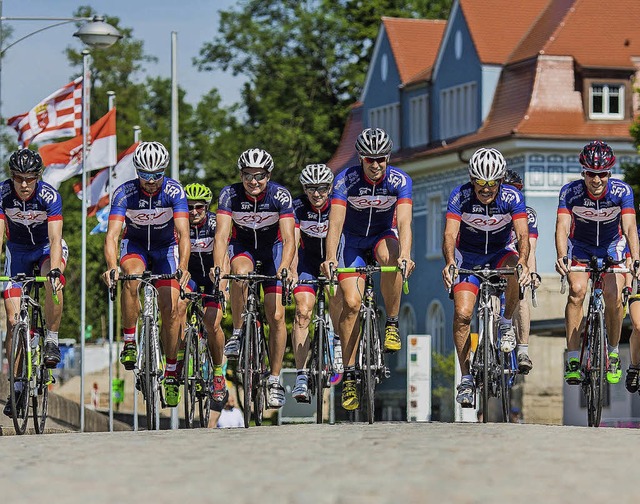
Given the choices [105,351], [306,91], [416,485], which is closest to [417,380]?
[416,485]

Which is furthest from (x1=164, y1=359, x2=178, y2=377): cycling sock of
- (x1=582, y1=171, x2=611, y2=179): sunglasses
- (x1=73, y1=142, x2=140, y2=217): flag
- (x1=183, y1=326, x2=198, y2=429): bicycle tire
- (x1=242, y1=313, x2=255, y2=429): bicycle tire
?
(x1=73, y1=142, x2=140, y2=217): flag

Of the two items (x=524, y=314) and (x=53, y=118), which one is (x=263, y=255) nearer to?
(x=524, y=314)

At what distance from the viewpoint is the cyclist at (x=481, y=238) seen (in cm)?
1864

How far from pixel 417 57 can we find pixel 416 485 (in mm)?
61834

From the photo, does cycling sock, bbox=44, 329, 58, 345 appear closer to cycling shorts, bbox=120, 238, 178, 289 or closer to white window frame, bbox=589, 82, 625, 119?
cycling shorts, bbox=120, 238, 178, 289

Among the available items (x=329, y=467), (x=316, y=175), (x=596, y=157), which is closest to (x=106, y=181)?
(x=316, y=175)

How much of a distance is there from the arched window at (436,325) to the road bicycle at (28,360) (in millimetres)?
47415

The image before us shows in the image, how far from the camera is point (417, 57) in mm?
72000

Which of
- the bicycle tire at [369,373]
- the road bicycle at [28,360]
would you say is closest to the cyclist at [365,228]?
the bicycle tire at [369,373]

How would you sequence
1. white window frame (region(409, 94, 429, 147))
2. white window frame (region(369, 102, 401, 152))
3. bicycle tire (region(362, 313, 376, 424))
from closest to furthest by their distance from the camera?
bicycle tire (region(362, 313, 376, 424)) < white window frame (region(409, 94, 429, 147)) < white window frame (region(369, 102, 401, 152))

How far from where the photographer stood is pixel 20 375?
63.2ft

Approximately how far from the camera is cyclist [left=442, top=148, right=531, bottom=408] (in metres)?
18.6

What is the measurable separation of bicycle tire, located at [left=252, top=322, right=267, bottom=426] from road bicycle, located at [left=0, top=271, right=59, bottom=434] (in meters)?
1.93

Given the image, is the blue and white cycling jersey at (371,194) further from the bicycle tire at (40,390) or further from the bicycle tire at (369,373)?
the bicycle tire at (40,390)
